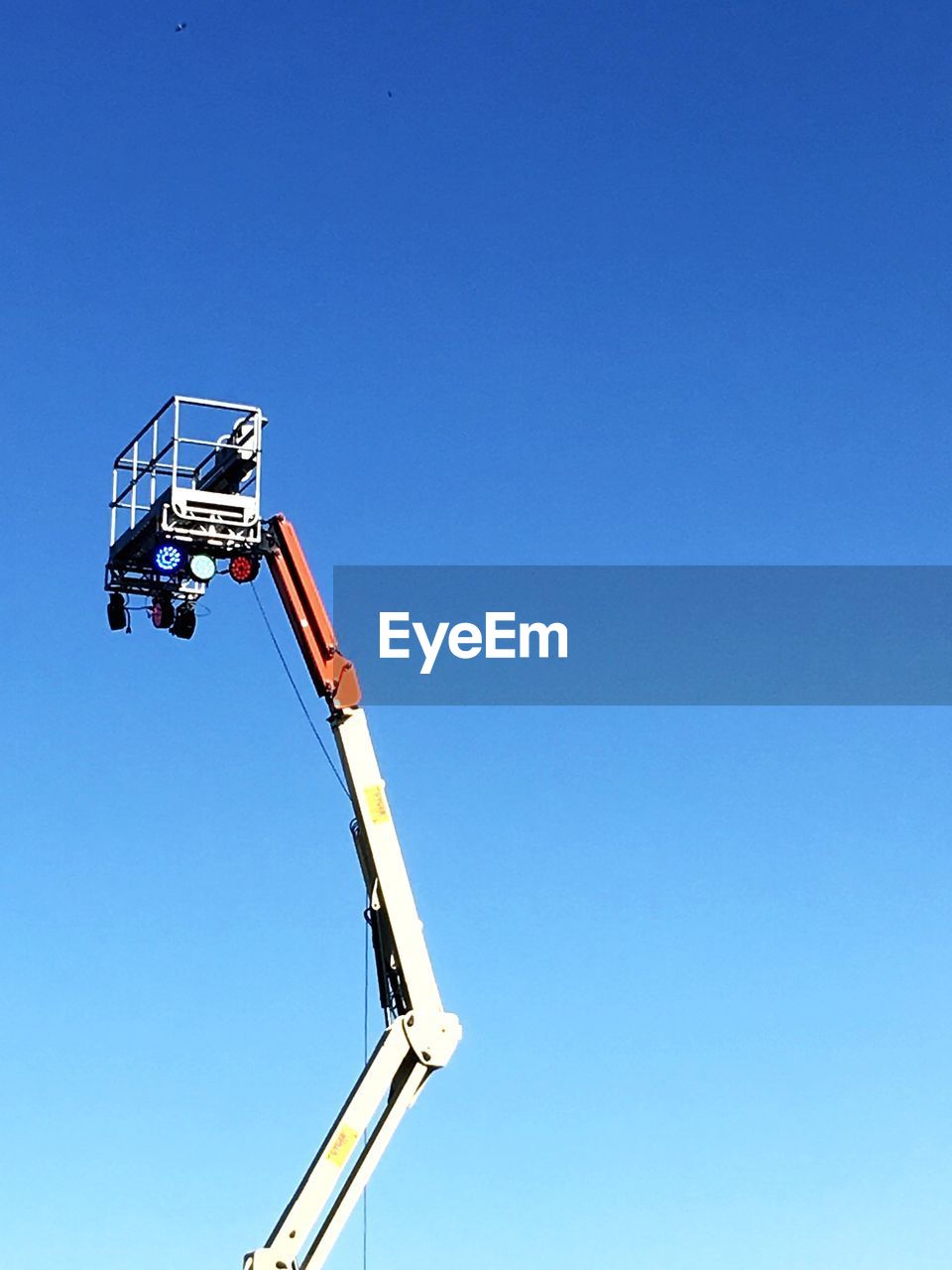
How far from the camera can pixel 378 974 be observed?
47.4 m

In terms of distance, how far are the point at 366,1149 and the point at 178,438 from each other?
13079mm

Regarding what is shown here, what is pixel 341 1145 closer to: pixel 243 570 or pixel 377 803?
pixel 377 803

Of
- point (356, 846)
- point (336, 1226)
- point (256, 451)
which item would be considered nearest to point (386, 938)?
point (356, 846)

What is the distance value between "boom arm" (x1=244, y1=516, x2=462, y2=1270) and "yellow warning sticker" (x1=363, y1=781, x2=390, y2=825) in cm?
2

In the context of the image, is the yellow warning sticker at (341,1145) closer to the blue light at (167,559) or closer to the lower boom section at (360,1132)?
the lower boom section at (360,1132)

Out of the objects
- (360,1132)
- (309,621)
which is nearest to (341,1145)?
(360,1132)

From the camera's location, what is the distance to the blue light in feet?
151

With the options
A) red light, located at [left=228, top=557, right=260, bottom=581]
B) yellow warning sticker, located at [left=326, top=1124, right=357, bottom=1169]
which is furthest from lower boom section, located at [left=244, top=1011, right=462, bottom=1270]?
red light, located at [left=228, top=557, right=260, bottom=581]

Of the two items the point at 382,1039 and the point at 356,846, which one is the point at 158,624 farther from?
the point at 382,1039

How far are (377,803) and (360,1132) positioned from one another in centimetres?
584

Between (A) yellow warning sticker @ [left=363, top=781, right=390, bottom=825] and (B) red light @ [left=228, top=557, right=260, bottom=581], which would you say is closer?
(B) red light @ [left=228, top=557, right=260, bottom=581]

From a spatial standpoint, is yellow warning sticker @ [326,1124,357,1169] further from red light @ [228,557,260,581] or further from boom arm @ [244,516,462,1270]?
red light @ [228,557,260,581]

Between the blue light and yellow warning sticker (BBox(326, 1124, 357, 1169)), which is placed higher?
the blue light

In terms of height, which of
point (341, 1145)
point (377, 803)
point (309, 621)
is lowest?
point (341, 1145)
